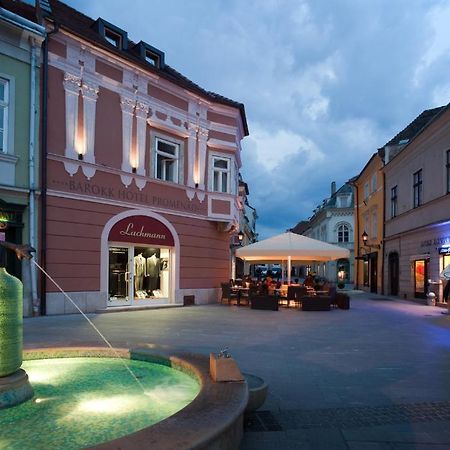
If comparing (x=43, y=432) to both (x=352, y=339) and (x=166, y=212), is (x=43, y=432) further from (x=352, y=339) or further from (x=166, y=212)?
(x=166, y=212)

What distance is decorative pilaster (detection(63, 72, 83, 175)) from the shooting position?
14.1 metres

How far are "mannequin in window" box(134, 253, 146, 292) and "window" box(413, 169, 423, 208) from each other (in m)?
14.7

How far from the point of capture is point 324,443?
4.06 metres

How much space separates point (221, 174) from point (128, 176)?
510cm

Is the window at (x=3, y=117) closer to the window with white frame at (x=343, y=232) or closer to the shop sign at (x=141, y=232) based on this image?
the shop sign at (x=141, y=232)

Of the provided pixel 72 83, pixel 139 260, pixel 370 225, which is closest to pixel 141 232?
pixel 139 260

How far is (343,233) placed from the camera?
184ft

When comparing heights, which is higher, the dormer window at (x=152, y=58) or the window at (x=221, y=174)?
the dormer window at (x=152, y=58)

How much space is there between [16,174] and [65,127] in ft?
7.45

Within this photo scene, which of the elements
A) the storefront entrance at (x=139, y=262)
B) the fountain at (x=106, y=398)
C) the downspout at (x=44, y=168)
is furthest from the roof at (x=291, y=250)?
→ the fountain at (x=106, y=398)

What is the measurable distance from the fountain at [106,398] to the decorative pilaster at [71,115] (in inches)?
370

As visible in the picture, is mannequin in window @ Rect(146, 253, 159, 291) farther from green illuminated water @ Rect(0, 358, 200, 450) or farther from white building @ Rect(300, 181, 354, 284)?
white building @ Rect(300, 181, 354, 284)

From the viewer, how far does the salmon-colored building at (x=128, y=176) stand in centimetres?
1395

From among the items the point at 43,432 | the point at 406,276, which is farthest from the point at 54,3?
the point at 406,276
